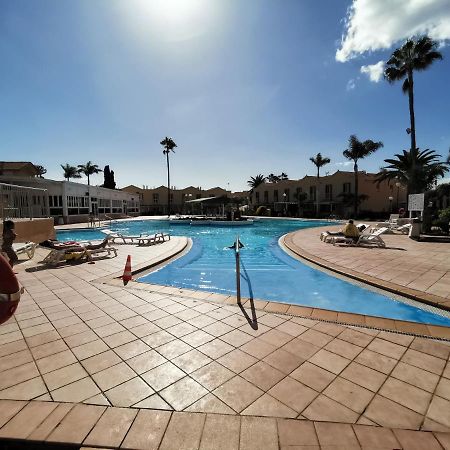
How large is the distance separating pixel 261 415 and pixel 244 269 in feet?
22.2

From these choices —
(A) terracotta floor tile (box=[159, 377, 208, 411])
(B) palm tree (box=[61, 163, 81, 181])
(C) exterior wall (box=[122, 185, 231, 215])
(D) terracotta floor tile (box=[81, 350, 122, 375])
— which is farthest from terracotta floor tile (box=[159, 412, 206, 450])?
(B) palm tree (box=[61, 163, 81, 181])

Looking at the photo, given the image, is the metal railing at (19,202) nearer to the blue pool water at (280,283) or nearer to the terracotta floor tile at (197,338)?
the blue pool water at (280,283)

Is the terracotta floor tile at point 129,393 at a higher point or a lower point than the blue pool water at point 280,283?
higher

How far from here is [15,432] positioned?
83.7 inches

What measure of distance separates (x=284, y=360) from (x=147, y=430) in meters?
1.64

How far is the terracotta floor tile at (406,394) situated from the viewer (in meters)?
2.40

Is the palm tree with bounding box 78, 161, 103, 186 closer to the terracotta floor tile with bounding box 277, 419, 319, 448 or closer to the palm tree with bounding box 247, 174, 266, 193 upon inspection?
the palm tree with bounding box 247, 174, 266, 193

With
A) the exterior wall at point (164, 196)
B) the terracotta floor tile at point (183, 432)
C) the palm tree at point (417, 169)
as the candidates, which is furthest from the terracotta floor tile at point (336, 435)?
the exterior wall at point (164, 196)

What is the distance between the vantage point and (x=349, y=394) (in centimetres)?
254

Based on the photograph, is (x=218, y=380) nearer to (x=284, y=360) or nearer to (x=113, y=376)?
(x=284, y=360)

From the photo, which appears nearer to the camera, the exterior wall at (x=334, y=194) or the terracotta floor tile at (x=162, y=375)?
the terracotta floor tile at (x=162, y=375)

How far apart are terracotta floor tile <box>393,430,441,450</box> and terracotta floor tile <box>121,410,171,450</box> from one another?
1872 mm

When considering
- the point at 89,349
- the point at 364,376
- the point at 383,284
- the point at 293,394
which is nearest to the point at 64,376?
the point at 89,349

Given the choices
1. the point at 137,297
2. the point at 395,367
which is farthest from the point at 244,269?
the point at 395,367
